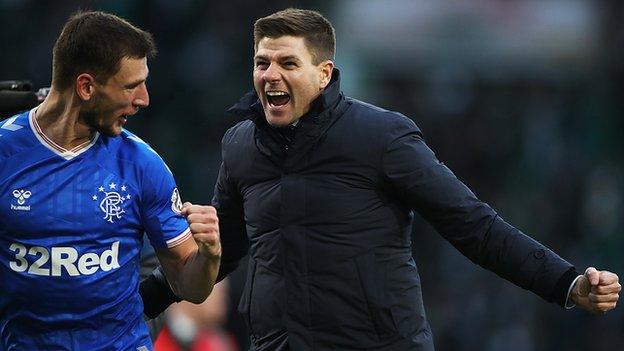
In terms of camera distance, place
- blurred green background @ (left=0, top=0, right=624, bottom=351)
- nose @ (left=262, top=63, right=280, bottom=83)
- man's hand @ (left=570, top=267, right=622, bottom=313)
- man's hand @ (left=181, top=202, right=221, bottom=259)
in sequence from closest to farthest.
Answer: man's hand @ (left=181, top=202, right=221, bottom=259)
man's hand @ (left=570, top=267, right=622, bottom=313)
nose @ (left=262, top=63, right=280, bottom=83)
blurred green background @ (left=0, top=0, right=624, bottom=351)

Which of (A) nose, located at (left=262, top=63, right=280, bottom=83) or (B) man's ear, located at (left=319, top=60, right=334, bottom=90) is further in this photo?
(B) man's ear, located at (left=319, top=60, right=334, bottom=90)

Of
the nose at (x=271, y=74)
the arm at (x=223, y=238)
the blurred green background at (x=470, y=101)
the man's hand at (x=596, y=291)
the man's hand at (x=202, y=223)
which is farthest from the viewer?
the blurred green background at (x=470, y=101)

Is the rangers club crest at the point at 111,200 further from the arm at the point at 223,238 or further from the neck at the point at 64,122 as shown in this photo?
the arm at the point at 223,238

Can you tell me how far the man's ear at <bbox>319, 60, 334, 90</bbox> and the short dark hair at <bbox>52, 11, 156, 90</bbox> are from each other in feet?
2.31

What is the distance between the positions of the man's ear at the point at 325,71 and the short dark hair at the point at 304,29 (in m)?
0.02

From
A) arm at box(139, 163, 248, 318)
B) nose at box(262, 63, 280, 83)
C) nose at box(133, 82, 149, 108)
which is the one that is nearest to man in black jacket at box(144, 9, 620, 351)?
nose at box(262, 63, 280, 83)

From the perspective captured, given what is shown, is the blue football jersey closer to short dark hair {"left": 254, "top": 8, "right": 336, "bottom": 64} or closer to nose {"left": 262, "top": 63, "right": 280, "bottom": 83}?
nose {"left": 262, "top": 63, "right": 280, "bottom": 83}

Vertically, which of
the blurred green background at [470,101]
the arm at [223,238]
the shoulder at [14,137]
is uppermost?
the shoulder at [14,137]

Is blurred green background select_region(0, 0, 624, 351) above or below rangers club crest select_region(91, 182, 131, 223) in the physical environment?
below

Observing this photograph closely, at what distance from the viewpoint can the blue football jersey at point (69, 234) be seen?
4.38m

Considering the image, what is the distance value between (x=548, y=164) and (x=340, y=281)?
8072mm

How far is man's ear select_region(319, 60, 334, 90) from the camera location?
4.89 metres

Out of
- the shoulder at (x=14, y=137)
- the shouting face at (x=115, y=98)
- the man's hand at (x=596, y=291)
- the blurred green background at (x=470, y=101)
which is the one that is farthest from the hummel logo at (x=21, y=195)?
the blurred green background at (x=470, y=101)

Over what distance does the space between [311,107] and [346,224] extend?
0.44 meters
